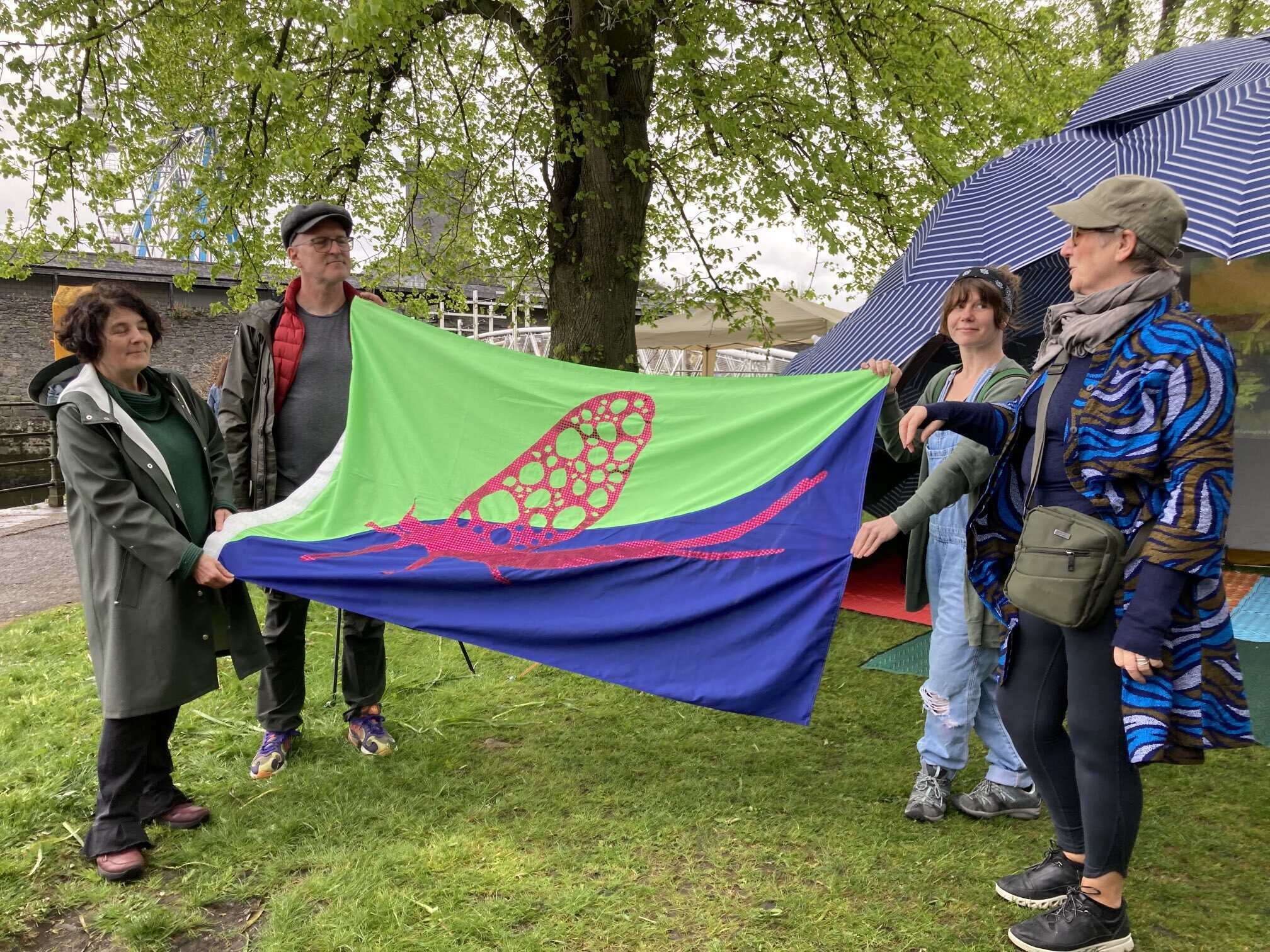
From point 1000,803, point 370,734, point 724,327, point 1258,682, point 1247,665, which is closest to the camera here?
point 1000,803

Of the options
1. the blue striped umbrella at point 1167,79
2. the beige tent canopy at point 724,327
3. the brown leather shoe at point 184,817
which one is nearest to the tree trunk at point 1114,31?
the beige tent canopy at point 724,327

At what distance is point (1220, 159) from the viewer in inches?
149

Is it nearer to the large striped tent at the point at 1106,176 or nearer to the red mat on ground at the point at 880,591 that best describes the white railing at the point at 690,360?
the red mat on ground at the point at 880,591

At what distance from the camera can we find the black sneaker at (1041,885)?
7.68 feet

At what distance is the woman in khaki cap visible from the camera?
5.79 ft

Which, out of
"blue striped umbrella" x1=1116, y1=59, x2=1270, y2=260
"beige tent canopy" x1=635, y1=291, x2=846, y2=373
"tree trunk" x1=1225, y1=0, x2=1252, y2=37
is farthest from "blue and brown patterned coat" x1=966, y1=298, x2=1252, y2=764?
"tree trunk" x1=1225, y1=0, x2=1252, y2=37

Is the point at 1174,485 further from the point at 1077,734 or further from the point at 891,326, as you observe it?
the point at 891,326

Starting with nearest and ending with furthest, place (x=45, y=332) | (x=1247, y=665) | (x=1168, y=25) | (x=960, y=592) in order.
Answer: (x=960, y=592) < (x=1247, y=665) < (x=1168, y=25) < (x=45, y=332)

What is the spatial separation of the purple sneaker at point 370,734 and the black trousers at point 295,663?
0.10 ft

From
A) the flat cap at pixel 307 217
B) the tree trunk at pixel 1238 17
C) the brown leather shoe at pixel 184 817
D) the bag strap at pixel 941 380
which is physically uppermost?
the tree trunk at pixel 1238 17

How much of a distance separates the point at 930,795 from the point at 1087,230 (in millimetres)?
1815

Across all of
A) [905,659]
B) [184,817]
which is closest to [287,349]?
[184,817]

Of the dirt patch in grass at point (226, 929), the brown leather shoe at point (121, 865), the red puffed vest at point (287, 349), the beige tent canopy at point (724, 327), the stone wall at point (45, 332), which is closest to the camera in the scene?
the dirt patch in grass at point (226, 929)

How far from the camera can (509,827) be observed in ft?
9.45
